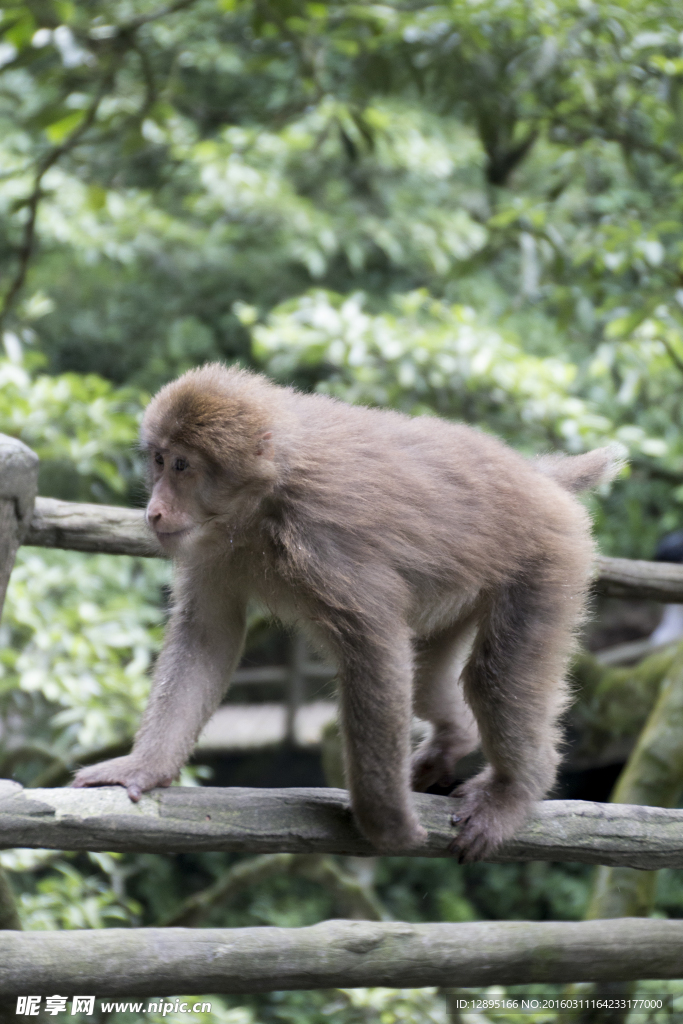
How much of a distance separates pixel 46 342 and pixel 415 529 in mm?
8212

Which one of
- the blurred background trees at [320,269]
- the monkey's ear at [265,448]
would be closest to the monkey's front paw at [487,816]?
the monkey's ear at [265,448]

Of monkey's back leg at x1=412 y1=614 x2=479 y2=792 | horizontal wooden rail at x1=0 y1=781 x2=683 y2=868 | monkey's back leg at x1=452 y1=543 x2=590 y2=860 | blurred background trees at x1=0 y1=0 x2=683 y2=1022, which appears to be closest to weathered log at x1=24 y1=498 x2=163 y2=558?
blurred background trees at x1=0 y1=0 x2=683 y2=1022

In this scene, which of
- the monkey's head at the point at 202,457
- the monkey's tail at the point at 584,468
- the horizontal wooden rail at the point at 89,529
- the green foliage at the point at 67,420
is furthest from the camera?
the green foliage at the point at 67,420

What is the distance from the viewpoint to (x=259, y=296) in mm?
9930

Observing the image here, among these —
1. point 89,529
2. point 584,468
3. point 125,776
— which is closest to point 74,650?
point 89,529

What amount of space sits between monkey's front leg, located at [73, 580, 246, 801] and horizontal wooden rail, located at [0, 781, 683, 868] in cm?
19

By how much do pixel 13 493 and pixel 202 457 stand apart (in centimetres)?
72

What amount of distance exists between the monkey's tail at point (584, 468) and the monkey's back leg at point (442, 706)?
0.73 m

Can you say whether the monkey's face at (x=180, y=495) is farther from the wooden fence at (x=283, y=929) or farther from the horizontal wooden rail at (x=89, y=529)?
the wooden fence at (x=283, y=929)

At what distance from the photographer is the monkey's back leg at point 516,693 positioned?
10.1ft

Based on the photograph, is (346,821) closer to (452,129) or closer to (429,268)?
(429,268)

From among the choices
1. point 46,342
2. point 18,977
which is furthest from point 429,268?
point 18,977

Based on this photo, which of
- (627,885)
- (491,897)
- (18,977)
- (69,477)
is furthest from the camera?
(491,897)

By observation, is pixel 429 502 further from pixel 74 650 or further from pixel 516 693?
pixel 74 650
